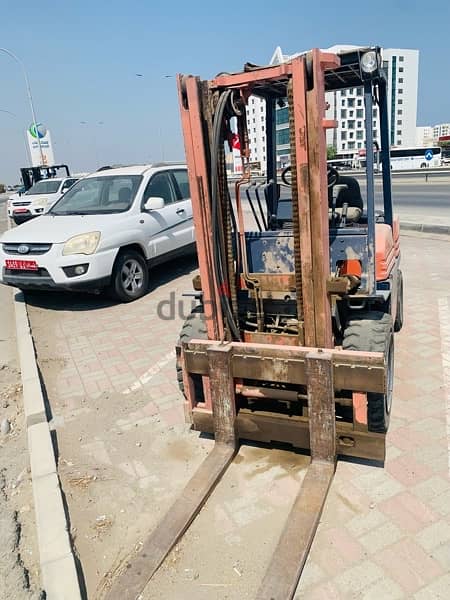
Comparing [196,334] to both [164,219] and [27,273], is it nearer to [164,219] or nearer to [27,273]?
[27,273]

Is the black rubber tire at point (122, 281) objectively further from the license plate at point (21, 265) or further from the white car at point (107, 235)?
the license plate at point (21, 265)

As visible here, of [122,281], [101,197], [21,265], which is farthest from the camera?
[101,197]

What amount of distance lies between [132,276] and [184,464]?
4.63 meters

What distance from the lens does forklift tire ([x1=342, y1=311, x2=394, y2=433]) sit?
3062mm

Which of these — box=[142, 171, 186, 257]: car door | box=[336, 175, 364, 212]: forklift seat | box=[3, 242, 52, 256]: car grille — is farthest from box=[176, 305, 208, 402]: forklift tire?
box=[142, 171, 186, 257]: car door

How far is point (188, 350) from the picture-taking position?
3352 millimetres

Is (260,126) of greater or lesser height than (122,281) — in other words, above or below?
above

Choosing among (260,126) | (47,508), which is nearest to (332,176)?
(260,126)

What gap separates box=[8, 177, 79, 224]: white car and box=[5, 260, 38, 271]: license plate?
444 inches

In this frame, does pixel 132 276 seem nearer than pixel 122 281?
No

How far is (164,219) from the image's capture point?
320 inches

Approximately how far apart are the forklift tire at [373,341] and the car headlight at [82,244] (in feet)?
14.9

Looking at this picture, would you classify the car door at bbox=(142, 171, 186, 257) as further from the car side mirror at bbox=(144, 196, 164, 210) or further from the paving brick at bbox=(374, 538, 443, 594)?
the paving brick at bbox=(374, 538, 443, 594)

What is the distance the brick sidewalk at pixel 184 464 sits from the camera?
2.46 m
